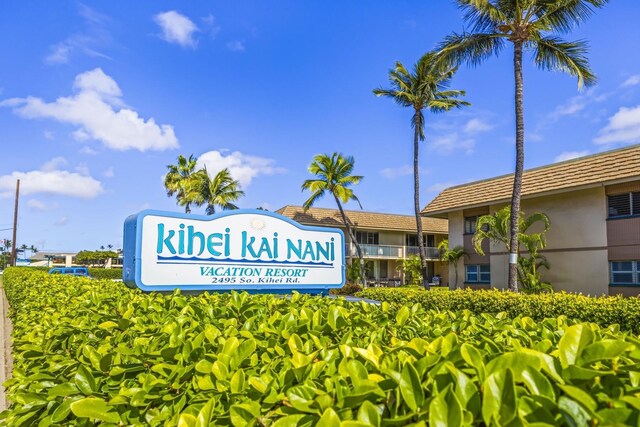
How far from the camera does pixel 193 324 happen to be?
9.22ft

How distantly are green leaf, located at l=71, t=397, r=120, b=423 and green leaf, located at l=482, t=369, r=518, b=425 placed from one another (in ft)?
4.26

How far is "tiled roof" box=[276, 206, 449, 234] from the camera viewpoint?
36844mm

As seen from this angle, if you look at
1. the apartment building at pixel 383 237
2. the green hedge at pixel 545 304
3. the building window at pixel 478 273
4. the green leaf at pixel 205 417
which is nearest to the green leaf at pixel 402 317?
the green leaf at pixel 205 417

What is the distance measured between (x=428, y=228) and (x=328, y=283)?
107 feet

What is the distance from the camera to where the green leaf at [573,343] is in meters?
1.35

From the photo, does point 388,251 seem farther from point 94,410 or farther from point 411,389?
point 411,389

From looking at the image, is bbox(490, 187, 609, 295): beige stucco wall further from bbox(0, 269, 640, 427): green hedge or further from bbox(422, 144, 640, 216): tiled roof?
bbox(0, 269, 640, 427): green hedge

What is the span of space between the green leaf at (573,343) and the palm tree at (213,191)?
36.3 m

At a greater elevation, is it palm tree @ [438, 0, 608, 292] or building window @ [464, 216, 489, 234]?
palm tree @ [438, 0, 608, 292]

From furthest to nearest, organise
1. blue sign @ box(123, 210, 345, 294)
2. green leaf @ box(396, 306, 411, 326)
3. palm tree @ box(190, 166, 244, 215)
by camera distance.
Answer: palm tree @ box(190, 166, 244, 215), blue sign @ box(123, 210, 345, 294), green leaf @ box(396, 306, 411, 326)

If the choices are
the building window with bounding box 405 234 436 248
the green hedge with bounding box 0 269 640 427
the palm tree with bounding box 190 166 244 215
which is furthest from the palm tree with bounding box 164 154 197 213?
the green hedge with bounding box 0 269 640 427

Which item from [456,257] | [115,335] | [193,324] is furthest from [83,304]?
[456,257]

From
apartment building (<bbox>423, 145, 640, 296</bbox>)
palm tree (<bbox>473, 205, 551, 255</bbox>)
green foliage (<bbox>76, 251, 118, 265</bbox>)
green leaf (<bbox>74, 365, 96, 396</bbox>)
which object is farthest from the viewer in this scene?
green foliage (<bbox>76, 251, 118, 265</bbox>)

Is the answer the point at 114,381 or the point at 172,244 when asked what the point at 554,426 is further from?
the point at 172,244
